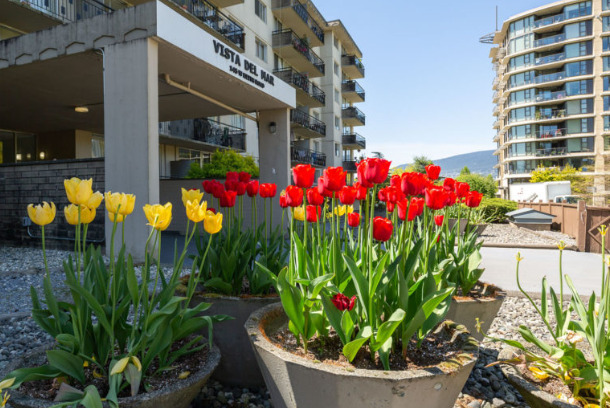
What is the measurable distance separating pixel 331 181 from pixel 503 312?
3.36 m

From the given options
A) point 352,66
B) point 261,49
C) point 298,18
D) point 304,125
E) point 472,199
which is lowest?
point 472,199

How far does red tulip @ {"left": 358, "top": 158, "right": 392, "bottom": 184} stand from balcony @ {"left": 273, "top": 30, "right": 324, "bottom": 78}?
22.4 meters

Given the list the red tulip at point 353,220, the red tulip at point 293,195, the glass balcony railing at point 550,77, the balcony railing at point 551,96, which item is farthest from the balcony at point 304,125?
the glass balcony railing at point 550,77

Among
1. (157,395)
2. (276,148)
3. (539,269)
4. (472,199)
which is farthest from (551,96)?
(157,395)

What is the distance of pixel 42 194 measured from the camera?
25.7ft

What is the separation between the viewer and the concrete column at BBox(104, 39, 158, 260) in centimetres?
607

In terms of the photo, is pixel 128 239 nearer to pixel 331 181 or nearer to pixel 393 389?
pixel 331 181

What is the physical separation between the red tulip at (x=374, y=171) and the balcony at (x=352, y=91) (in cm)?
3306

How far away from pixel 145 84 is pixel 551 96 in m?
60.8

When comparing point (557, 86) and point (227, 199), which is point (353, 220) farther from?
point (557, 86)

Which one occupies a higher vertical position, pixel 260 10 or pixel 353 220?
pixel 260 10

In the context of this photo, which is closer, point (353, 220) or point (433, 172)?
point (353, 220)

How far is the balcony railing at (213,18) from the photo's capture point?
50.3ft

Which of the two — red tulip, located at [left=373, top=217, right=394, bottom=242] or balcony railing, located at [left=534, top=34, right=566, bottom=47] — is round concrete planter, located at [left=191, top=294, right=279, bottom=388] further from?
balcony railing, located at [left=534, top=34, right=566, bottom=47]
